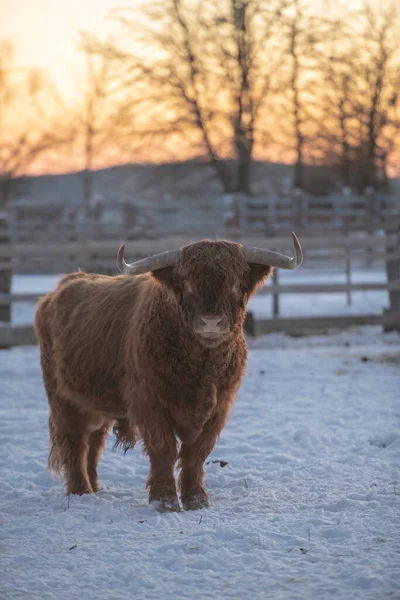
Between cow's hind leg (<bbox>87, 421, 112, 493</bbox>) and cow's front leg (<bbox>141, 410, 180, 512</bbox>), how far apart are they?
80 centimetres

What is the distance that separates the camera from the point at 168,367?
15.5 ft

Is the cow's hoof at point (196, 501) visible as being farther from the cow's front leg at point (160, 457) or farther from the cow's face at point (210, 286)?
the cow's face at point (210, 286)

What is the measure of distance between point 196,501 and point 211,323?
1090 millimetres

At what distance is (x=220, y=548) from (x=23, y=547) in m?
0.92

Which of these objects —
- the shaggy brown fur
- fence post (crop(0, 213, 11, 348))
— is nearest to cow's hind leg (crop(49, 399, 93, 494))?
the shaggy brown fur

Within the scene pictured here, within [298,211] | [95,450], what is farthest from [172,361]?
[298,211]

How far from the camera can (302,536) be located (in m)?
4.00

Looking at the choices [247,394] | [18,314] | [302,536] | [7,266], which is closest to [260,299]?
[18,314]

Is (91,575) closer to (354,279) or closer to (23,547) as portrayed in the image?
(23,547)

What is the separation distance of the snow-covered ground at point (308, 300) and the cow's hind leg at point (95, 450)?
8518 mm

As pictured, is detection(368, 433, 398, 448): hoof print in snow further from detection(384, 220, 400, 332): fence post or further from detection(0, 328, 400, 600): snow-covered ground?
detection(384, 220, 400, 332): fence post

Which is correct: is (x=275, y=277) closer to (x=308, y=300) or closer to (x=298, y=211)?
(x=308, y=300)

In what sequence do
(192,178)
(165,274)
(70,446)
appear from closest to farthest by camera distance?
(165,274) < (70,446) < (192,178)

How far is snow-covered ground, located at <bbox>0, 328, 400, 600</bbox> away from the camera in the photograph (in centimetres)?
337
